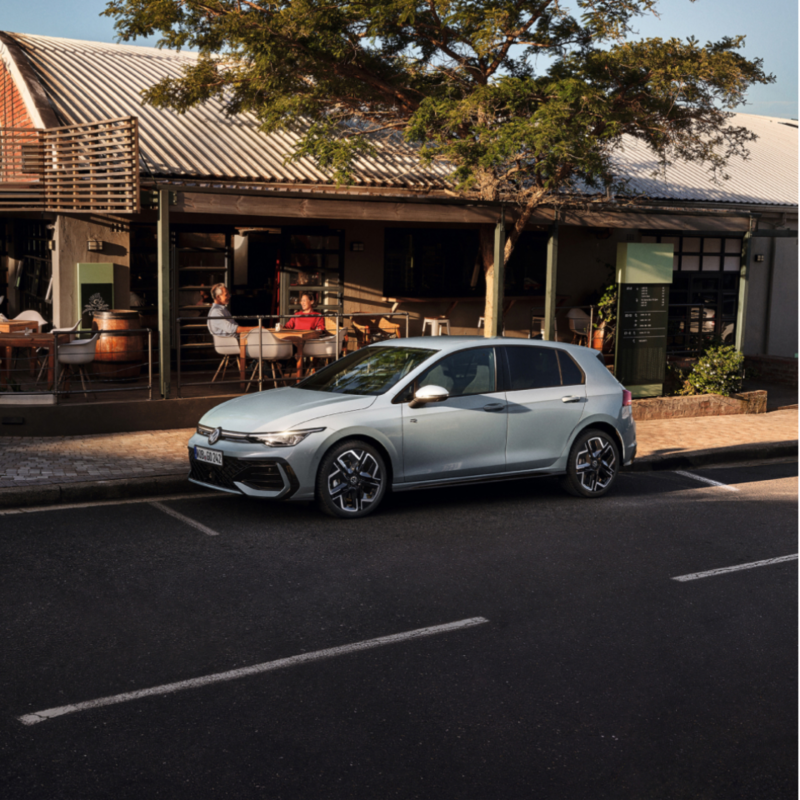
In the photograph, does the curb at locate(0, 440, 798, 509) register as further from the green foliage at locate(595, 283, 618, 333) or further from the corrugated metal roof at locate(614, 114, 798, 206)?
the corrugated metal roof at locate(614, 114, 798, 206)

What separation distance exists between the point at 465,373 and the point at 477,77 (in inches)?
253

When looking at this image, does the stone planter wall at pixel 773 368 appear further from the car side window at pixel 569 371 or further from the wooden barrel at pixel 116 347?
the wooden barrel at pixel 116 347

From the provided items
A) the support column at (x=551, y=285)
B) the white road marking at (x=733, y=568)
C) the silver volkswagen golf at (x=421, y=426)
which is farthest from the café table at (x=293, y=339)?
the white road marking at (x=733, y=568)

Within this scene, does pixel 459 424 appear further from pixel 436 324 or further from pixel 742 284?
pixel 742 284

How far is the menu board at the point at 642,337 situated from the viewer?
1496 centimetres

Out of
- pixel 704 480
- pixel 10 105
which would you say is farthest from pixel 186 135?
pixel 704 480

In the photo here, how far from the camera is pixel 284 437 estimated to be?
8164 millimetres

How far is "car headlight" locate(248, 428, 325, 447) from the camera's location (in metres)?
8.15

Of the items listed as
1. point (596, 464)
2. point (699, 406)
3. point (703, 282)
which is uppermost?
point (703, 282)

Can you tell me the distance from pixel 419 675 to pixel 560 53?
34.6 ft

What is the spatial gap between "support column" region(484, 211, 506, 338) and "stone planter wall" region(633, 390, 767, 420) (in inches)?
93.9

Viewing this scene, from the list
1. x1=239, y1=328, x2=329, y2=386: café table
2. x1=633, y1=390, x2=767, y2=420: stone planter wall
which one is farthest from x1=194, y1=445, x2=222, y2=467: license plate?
x1=633, y1=390, x2=767, y2=420: stone planter wall

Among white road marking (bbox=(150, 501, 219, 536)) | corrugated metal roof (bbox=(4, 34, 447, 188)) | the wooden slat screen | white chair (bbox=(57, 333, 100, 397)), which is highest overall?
corrugated metal roof (bbox=(4, 34, 447, 188))

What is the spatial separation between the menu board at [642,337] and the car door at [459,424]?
6234 millimetres
